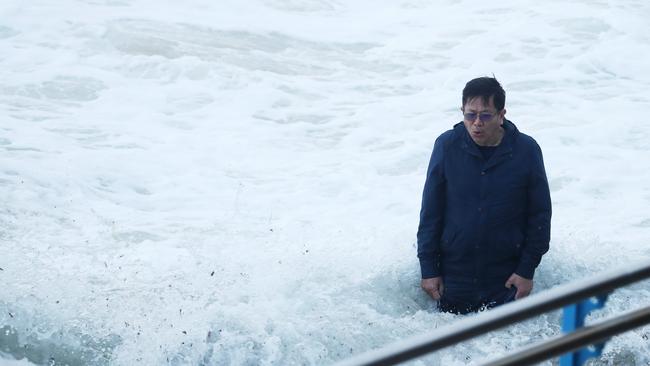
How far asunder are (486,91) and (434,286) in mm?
1103

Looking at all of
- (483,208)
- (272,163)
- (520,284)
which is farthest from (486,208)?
(272,163)

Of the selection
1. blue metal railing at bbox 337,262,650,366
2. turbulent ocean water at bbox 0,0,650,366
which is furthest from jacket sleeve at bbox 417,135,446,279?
blue metal railing at bbox 337,262,650,366

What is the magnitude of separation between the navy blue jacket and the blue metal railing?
2867mm

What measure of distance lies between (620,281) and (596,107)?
352 inches

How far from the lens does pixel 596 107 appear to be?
33.0 feet

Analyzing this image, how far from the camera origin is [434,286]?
4.73 metres

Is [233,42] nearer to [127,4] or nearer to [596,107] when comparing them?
[127,4]

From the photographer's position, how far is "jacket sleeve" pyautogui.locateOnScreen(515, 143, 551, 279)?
443cm

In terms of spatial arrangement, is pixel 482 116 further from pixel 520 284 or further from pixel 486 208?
pixel 520 284

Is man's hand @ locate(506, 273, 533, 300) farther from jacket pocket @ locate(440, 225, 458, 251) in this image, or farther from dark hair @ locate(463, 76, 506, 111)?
dark hair @ locate(463, 76, 506, 111)

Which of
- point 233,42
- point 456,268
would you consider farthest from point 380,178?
point 233,42

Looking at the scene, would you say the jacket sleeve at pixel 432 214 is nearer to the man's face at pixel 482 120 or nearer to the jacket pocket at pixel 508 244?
the man's face at pixel 482 120

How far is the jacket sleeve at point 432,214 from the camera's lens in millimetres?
4539

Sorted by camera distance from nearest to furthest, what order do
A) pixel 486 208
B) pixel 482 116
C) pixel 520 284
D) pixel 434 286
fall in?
pixel 482 116
pixel 486 208
pixel 520 284
pixel 434 286
